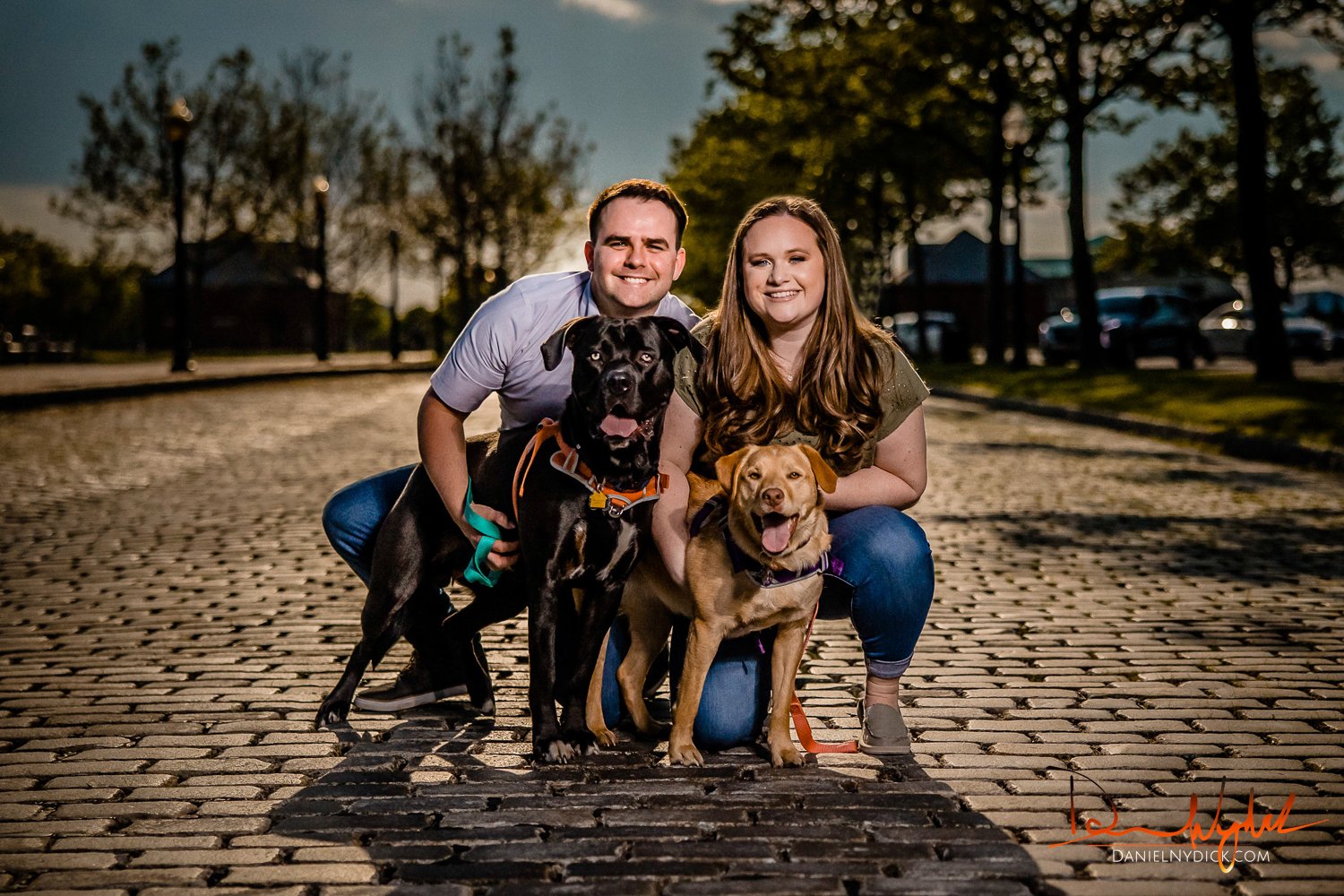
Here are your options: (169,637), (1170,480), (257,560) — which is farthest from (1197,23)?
(169,637)

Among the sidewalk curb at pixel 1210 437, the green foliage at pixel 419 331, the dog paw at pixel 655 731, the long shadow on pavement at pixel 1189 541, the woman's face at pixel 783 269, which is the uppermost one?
the green foliage at pixel 419 331

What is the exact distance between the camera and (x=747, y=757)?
487 centimetres

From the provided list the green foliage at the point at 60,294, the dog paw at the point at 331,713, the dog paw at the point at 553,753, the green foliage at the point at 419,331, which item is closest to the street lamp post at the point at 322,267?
the green foliage at the point at 419,331

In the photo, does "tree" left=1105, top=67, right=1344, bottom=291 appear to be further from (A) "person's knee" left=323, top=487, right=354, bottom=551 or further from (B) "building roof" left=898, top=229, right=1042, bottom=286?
(A) "person's knee" left=323, top=487, right=354, bottom=551

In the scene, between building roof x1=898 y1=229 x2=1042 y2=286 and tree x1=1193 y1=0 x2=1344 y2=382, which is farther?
building roof x1=898 y1=229 x2=1042 y2=286

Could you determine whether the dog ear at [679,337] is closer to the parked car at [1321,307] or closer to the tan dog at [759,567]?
the tan dog at [759,567]

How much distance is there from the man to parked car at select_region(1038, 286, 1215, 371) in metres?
33.4

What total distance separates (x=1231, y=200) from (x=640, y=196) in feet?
292

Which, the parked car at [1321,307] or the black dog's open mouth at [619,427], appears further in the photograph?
the parked car at [1321,307]

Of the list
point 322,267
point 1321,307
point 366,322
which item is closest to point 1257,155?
point 322,267

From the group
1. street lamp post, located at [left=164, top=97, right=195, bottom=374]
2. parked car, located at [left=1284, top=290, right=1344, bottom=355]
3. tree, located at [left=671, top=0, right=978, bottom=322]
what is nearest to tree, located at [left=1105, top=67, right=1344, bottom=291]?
parked car, located at [left=1284, top=290, right=1344, bottom=355]

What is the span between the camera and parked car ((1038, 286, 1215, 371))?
37031mm

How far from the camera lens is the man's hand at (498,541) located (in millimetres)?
4973

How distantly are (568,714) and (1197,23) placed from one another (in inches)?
1124
